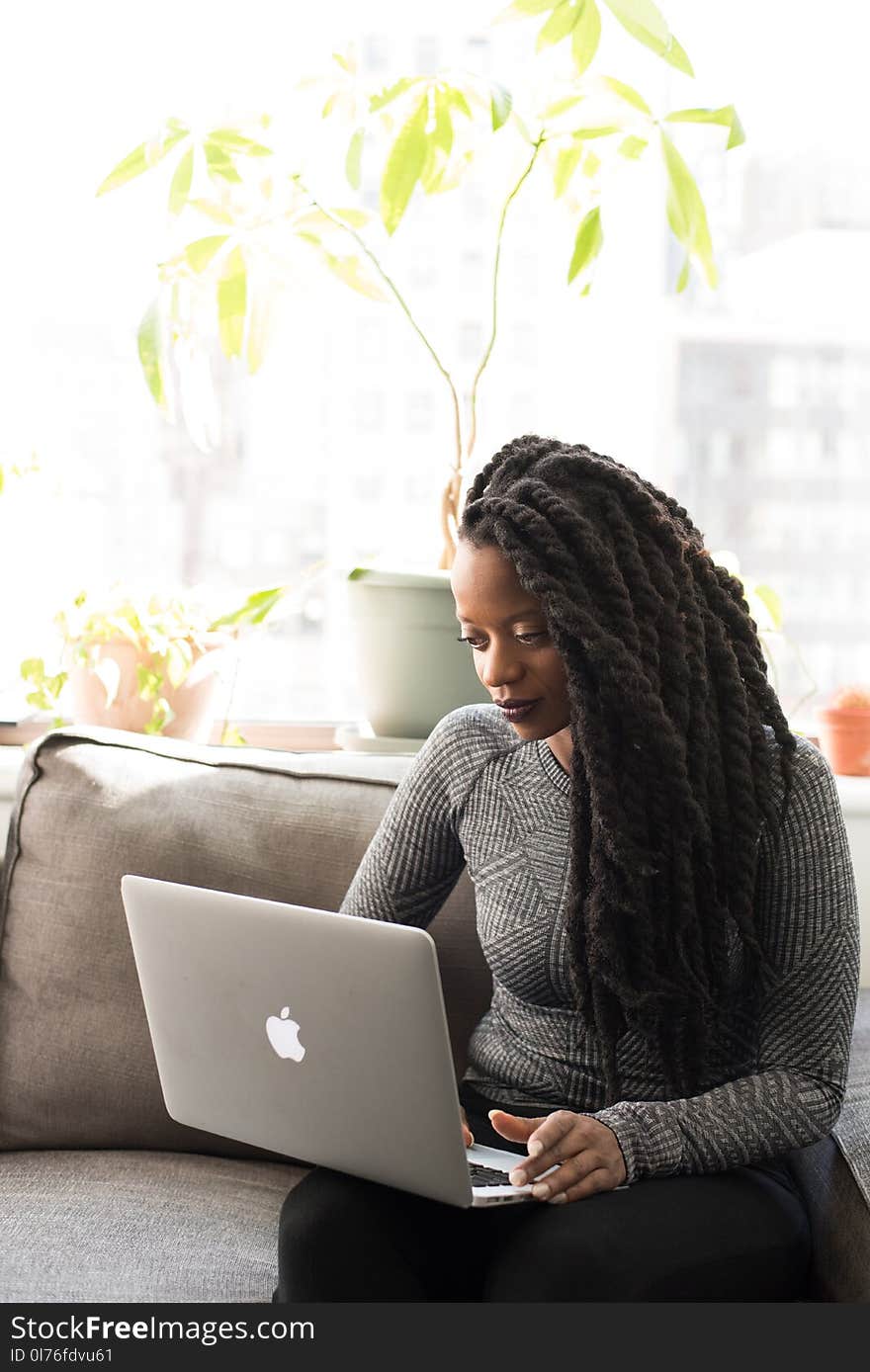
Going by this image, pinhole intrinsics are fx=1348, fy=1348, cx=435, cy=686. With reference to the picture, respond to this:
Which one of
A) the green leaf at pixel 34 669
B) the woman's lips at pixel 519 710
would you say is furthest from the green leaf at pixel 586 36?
the green leaf at pixel 34 669

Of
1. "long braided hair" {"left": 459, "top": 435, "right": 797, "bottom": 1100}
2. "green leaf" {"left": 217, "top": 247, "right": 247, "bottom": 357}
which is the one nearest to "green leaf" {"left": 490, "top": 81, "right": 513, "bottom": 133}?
"green leaf" {"left": 217, "top": 247, "right": 247, "bottom": 357}

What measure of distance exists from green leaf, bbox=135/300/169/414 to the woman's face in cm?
69

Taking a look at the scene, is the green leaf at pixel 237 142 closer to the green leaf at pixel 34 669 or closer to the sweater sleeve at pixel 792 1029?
the green leaf at pixel 34 669

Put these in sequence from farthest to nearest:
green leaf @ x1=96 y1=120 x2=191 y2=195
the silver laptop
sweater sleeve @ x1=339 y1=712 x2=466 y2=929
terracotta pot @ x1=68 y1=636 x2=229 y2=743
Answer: terracotta pot @ x1=68 y1=636 x2=229 y2=743 < green leaf @ x1=96 y1=120 x2=191 y2=195 < sweater sleeve @ x1=339 y1=712 x2=466 y2=929 < the silver laptop

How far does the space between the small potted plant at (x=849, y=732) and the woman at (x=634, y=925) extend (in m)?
0.65

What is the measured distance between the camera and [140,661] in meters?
1.79

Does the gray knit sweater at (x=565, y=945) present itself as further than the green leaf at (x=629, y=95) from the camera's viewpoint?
No

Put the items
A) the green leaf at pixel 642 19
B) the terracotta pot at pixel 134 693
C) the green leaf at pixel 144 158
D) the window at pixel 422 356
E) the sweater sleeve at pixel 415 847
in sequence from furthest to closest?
1. the window at pixel 422 356
2. the terracotta pot at pixel 134 693
3. the green leaf at pixel 144 158
4. the green leaf at pixel 642 19
5. the sweater sleeve at pixel 415 847

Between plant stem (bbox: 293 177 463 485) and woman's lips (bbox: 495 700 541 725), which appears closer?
woman's lips (bbox: 495 700 541 725)

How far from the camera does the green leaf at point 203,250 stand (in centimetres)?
169

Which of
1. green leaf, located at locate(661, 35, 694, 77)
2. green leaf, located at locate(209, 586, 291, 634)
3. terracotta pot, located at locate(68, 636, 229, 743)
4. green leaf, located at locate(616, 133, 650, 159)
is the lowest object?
terracotta pot, located at locate(68, 636, 229, 743)

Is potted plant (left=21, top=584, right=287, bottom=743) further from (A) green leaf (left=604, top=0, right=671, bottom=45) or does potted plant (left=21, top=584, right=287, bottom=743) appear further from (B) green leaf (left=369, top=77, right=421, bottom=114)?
(A) green leaf (left=604, top=0, right=671, bottom=45)

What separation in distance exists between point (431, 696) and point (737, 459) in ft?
2.32

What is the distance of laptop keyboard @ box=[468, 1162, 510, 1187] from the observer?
3.40 feet
